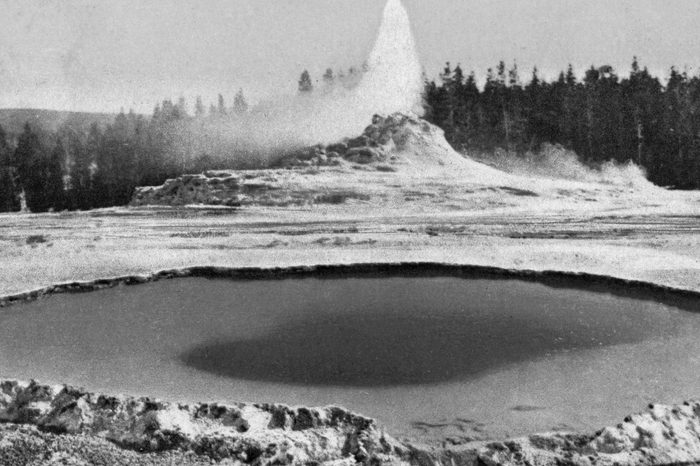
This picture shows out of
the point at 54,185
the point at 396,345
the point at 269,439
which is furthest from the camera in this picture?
the point at 54,185

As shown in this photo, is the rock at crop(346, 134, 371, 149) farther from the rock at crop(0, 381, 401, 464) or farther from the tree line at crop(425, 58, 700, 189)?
the rock at crop(0, 381, 401, 464)

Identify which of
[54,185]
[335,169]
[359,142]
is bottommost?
[335,169]

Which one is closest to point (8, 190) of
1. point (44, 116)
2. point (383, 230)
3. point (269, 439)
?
point (383, 230)

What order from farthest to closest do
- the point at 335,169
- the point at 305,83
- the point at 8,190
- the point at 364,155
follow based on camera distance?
the point at 305,83 → the point at 8,190 → the point at 364,155 → the point at 335,169

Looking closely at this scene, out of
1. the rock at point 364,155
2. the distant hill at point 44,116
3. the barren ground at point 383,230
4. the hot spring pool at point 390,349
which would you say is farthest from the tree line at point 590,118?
the distant hill at point 44,116

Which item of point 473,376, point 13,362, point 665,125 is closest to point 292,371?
point 473,376

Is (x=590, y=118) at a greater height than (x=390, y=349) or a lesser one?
greater

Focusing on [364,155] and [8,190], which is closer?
[364,155]

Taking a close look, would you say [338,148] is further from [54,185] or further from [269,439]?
[269,439]
